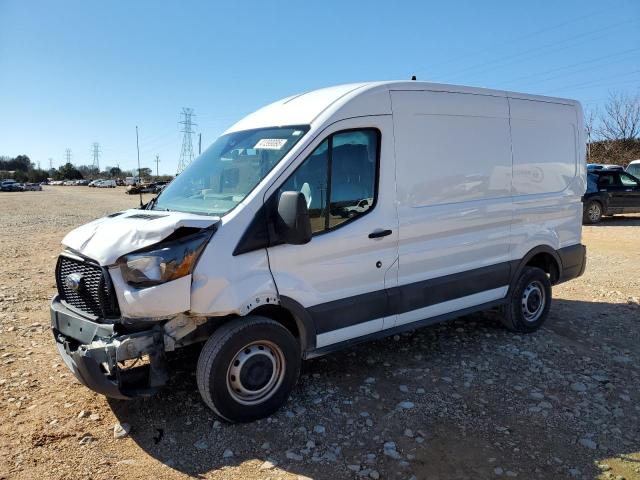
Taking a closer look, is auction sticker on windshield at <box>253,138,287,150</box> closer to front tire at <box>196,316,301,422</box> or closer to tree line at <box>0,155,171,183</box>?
front tire at <box>196,316,301,422</box>

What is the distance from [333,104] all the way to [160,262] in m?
1.86

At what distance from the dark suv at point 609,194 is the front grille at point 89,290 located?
1635 centimetres

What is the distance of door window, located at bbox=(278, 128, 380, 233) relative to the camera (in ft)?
12.8

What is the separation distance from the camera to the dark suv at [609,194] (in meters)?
16.5

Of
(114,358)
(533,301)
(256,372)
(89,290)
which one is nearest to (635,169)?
(533,301)

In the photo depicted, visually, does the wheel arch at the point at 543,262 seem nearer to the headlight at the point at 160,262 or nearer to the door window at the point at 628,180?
the headlight at the point at 160,262

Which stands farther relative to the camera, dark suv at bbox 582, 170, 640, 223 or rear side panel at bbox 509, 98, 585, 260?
dark suv at bbox 582, 170, 640, 223

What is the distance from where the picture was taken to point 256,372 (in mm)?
3729

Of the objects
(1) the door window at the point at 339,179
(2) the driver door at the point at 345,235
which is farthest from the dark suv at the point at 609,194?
(1) the door window at the point at 339,179

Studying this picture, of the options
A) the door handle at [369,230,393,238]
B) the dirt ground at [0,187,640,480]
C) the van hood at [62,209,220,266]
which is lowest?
the dirt ground at [0,187,640,480]

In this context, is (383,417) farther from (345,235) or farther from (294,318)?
(345,235)

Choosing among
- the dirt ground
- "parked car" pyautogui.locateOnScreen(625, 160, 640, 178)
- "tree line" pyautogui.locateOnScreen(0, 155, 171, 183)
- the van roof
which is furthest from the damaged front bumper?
"tree line" pyautogui.locateOnScreen(0, 155, 171, 183)

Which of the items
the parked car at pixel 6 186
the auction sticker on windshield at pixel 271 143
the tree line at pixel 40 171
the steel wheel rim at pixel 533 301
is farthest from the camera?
the tree line at pixel 40 171

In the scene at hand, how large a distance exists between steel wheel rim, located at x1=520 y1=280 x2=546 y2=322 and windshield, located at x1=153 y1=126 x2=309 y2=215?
132 inches
